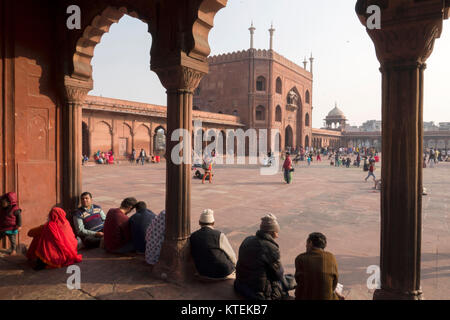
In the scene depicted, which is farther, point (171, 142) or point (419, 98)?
point (171, 142)

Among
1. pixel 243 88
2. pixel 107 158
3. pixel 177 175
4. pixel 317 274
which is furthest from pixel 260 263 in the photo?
pixel 243 88

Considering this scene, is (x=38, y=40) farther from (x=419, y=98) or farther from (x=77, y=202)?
(x=419, y=98)

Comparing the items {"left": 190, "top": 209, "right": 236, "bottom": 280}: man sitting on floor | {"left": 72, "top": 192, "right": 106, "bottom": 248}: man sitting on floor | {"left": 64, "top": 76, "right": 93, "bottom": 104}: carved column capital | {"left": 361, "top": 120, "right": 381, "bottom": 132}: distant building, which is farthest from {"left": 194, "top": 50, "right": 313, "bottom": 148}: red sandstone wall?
{"left": 361, "top": 120, "right": 381, "bottom": 132}: distant building

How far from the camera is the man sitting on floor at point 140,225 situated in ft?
12.1

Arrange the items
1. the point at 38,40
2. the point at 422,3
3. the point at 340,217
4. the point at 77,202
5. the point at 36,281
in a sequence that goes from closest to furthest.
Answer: the point at 422,3 < the point at 36,281 < the point at 38,40 < the point at 77,202 < the point at 340,217

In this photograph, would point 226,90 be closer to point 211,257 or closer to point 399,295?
point 211,257

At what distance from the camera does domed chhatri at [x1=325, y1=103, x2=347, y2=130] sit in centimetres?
5694

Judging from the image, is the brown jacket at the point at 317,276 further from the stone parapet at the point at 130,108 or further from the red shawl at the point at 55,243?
the stone parapet at the point at 130,108

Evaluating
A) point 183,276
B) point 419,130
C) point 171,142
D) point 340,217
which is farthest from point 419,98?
point 340,217

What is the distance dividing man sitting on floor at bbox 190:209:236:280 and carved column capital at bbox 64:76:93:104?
2933 mm

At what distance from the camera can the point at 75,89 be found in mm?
4539

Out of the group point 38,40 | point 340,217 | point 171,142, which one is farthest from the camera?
point 340,217
